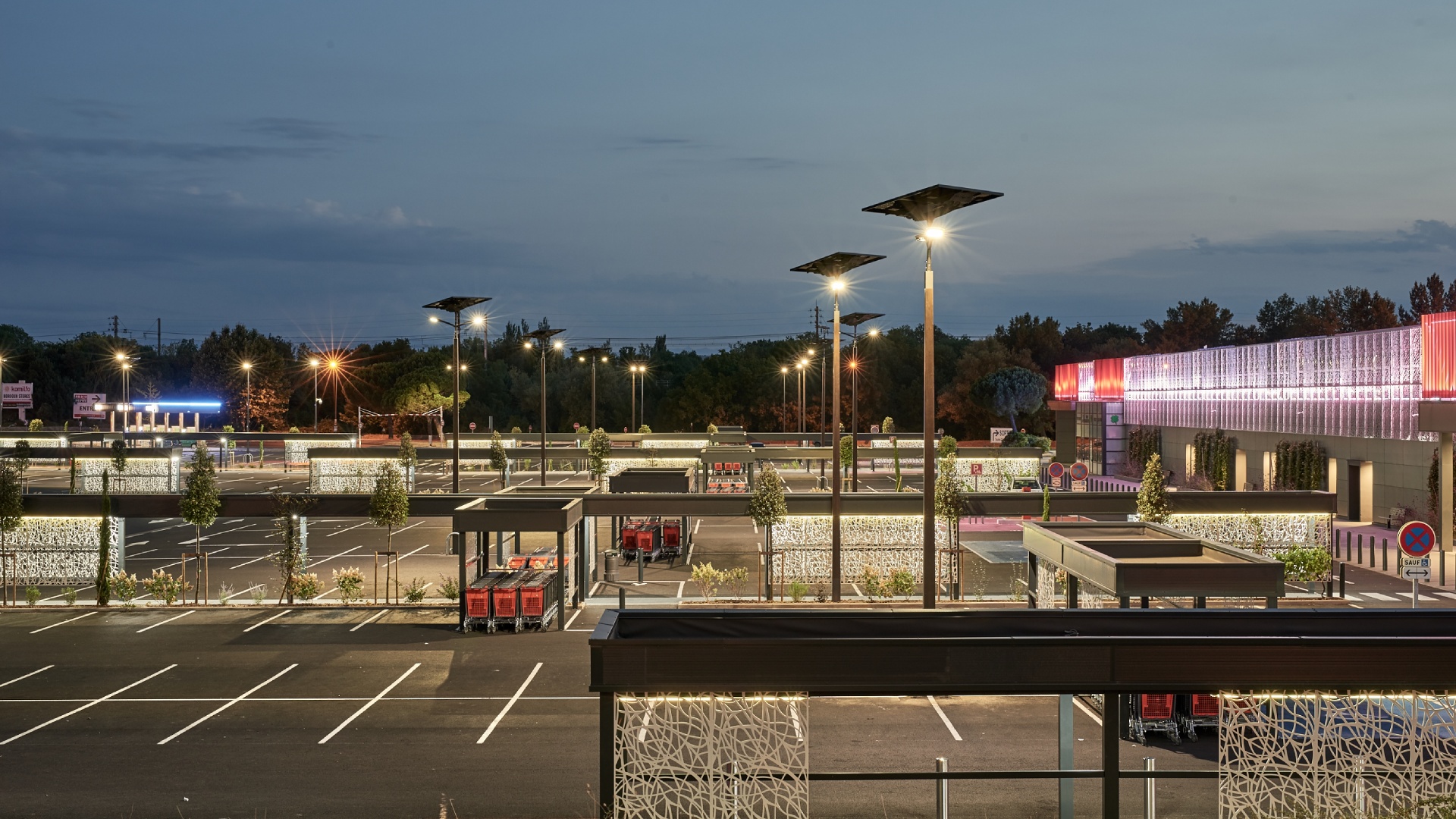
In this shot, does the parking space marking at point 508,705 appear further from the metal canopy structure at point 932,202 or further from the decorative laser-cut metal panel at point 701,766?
the metal canopy structure at point 932,202

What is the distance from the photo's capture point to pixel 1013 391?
95250mm

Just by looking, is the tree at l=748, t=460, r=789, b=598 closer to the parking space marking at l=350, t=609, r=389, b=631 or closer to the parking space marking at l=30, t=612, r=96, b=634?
the parking space marking at l=350, t=609, r=389, b=631

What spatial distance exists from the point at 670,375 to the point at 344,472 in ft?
257

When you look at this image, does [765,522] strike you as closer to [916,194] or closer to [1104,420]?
[916,194]

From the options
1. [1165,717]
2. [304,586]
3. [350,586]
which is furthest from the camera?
[304,586]

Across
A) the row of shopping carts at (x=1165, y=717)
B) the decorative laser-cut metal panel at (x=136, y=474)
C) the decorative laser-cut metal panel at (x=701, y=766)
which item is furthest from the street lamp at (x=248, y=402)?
the decorative laser-cut metal panel at (x=701, y=766)

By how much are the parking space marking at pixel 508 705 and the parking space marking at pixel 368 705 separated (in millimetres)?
2301

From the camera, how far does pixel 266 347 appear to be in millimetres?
124688

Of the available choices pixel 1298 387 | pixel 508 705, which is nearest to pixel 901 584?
pixel 508 705

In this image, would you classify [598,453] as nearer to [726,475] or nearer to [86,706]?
[726,475]

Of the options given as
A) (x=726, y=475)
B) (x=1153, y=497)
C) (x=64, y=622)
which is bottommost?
(x=64, y=622)

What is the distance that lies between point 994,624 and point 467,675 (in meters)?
12.7

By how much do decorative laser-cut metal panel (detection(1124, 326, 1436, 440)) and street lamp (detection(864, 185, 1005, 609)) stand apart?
95.7 feet

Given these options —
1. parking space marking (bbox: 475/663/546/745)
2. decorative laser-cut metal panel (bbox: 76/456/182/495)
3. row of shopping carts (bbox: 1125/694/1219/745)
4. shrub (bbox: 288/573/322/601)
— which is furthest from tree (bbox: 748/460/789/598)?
decorative laser-cut metal panel (bbox: 76/456/182/495)
